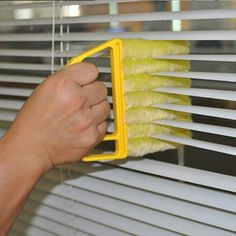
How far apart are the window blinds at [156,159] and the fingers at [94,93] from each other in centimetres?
10

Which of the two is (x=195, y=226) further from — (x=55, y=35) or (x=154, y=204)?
(x=55, y=35)

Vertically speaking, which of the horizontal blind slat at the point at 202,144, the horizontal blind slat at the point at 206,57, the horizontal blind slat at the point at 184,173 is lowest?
the horizontal blind slat at the point at 184,173

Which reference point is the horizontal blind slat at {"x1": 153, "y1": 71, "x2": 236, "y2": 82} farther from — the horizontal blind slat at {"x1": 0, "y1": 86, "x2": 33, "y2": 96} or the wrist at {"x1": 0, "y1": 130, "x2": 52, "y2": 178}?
the horizontal blind slat at {"x1": 0, "y1": 86, "x2": 33, "y2": 96}

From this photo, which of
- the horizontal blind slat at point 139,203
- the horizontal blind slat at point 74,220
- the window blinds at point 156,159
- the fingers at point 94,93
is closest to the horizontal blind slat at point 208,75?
the window blinds at point 156,159

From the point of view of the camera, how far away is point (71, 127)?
2.35ft

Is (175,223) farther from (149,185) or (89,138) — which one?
(89,138)

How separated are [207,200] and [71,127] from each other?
0.26 meters

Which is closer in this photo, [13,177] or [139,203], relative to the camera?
[13,177]

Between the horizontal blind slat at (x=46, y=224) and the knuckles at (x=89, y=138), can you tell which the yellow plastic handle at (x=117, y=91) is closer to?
the knuckles at (x=89, y=138)

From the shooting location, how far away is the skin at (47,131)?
70cm

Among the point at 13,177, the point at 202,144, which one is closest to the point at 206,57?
the point at 202,144

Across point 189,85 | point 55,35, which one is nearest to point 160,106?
point 189,85

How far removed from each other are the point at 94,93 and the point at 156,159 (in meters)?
0.23

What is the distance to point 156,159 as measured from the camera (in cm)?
90
